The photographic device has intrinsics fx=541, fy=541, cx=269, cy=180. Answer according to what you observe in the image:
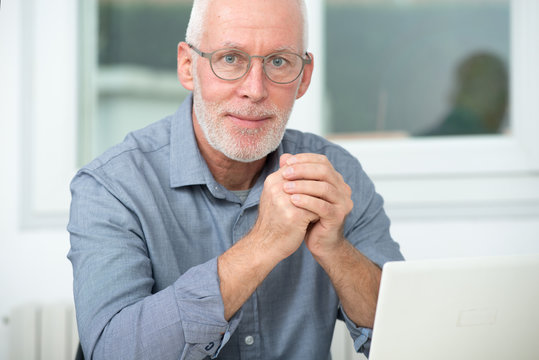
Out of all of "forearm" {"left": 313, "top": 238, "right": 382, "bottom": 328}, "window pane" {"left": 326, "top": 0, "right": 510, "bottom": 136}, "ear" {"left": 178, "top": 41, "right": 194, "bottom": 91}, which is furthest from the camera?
"window pane" {"left": 326, "top": 0, "right": 510, "bottom": 136}

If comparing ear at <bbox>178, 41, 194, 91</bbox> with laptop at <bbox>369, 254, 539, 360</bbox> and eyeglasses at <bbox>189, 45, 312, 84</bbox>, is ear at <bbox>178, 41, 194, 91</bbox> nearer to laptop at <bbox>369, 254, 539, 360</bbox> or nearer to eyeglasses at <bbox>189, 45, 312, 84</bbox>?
eyeglasses at <bbox>189, 45, 312, 84</bbox>

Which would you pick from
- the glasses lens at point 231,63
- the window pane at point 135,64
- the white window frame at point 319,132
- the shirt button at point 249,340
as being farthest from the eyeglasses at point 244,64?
the window pane at point 135,64

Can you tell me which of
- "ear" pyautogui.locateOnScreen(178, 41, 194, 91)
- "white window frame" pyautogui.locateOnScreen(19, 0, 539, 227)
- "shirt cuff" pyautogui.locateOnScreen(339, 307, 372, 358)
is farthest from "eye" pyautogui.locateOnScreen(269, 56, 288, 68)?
"white window frame" pyautogui.locateOnScreen(19, 0, 539, 227)

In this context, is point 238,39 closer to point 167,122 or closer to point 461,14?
point 167,122

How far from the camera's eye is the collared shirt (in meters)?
1.02

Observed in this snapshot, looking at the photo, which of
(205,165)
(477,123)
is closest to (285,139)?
(205,165)

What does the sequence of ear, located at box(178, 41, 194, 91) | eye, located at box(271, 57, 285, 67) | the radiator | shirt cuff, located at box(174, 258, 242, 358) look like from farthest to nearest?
the radiator
ear, located at box(178, 41, 194, 91)
eye, located at box(271, 57, 285, 67)
shirt cuff, located at box(174, 258, 242, 358)

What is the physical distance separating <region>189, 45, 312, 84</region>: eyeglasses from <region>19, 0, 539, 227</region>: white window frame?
0.93 metres

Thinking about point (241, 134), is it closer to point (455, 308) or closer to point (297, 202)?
point (297, 202)

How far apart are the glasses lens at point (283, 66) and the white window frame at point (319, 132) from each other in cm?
91

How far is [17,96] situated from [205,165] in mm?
1219

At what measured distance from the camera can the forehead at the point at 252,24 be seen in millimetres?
1270

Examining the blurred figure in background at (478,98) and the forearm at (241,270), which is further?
the blurred figure in background at (478,98)

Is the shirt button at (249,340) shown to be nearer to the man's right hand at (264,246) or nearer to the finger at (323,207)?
the man's right hand at (264,246)
